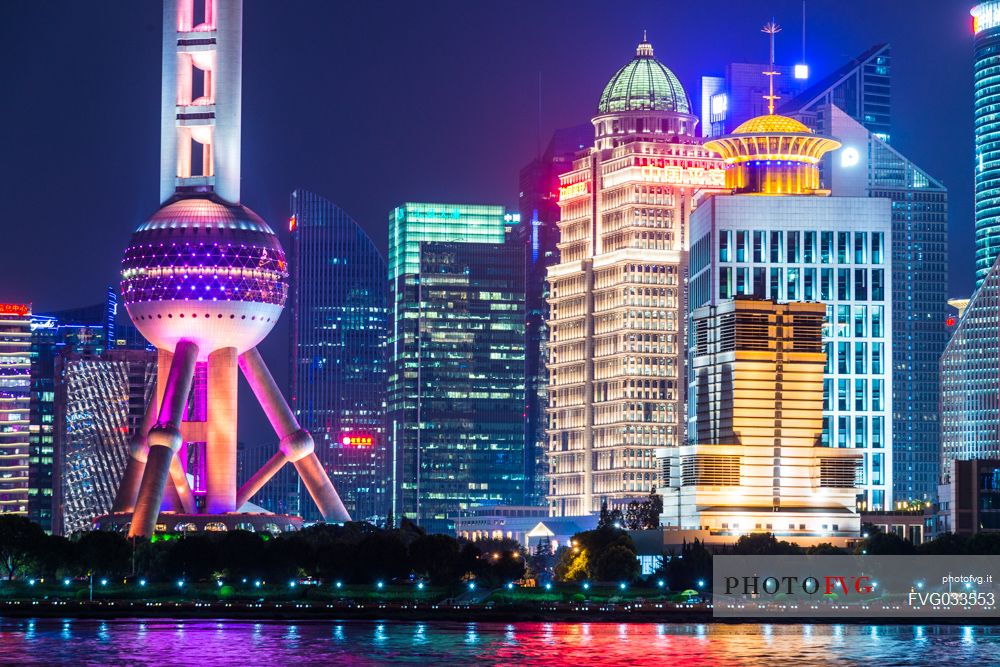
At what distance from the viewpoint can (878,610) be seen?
19712 centimetres

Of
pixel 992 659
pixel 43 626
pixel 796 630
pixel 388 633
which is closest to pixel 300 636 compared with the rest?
pixel 388 633

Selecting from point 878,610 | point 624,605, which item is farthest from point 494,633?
point 878,610

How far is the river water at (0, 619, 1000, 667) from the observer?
15150cm

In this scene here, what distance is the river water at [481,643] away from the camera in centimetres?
15150

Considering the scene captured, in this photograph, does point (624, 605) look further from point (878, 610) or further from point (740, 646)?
point (740, 646)

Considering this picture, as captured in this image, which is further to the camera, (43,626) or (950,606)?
(950,606)

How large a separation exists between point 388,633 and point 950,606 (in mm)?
54596

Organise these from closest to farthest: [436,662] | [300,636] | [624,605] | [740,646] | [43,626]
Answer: [436,662], [740,646], [300,636], [43,626], [624,605]

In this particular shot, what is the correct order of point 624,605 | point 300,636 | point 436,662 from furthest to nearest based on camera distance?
point 624,605
point 300,636
point 436,662

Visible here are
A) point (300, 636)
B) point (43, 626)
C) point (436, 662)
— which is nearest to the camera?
point (436, 662)

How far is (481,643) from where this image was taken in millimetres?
166125

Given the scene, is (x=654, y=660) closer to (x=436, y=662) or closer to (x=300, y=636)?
(x=436, y=662)

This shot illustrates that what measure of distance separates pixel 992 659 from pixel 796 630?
3233cm

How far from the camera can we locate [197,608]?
653ft
